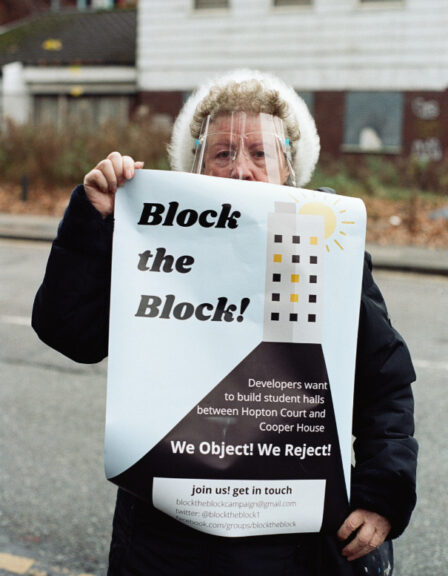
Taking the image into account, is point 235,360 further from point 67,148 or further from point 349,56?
point 349,56

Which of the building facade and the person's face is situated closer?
the person's face

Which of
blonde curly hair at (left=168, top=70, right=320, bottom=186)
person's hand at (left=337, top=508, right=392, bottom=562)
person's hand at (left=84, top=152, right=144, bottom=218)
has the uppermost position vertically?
blonde curly hair at (left=168, top=70, right=320, bottom=186)

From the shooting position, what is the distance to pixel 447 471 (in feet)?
12.9

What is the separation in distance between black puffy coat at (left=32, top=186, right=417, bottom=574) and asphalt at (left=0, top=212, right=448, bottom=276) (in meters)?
9.77

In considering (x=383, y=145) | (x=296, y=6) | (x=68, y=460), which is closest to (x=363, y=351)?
(x=68, y=460)

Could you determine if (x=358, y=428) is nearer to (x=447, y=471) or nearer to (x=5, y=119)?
(x=447, y=471)

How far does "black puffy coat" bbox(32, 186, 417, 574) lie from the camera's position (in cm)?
153

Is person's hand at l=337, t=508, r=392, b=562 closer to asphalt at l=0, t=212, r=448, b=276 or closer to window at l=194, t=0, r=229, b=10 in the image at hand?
asphalt at l=0, t=212, r=448, b=276

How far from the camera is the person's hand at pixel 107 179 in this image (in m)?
1.51

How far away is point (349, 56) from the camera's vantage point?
18.1m

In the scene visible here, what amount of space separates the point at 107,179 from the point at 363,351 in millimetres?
694

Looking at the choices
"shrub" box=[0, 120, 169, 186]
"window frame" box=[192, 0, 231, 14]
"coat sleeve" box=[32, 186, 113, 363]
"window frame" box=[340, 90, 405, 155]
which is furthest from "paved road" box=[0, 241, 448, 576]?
"window frame" box=[192, 0, 231, 14]

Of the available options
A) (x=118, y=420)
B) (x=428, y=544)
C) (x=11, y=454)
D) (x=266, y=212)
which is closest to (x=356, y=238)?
(x=266, y=212)

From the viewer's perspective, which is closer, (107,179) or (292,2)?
(107,179)
